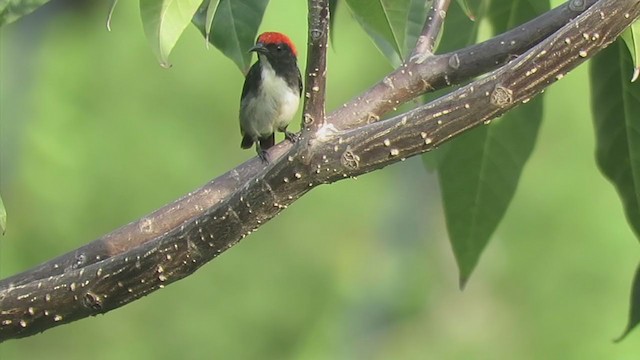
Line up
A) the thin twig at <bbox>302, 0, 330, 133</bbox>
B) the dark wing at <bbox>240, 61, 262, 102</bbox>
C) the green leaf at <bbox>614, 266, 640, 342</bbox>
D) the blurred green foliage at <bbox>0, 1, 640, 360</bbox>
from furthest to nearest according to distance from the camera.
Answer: the blurred green foliage at <bbox>0, 1, 640, 360</bbox>, the dark wing at <bbox>240, 61, 262, 102</bbox>, the green leaf at <bbox>614, 266, 640, 342</bbox>, the thin twig at <bbox>302, 0, 330, 133</bbox>

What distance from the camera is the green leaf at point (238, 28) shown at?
136cm

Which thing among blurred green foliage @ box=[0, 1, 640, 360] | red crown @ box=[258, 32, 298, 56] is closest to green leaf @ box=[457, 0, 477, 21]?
red crown @ box=[258, 32, 298, 56]

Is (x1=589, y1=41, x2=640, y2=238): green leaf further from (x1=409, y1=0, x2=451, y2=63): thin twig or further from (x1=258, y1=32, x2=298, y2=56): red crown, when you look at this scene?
(x1=258, y1=32, x2=298, y2=56): red crown

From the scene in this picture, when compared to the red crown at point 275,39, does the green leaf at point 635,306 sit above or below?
below

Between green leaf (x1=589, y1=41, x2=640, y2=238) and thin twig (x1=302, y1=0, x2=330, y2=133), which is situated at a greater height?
thin twig (x1=302, y1=0, x2=330, y2=133)

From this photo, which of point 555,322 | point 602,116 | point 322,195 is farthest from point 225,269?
point 602,116

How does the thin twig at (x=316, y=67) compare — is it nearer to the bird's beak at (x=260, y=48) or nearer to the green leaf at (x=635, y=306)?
the green leaf at (x=635, y=306)

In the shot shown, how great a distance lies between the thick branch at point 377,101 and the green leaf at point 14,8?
12.7 inches

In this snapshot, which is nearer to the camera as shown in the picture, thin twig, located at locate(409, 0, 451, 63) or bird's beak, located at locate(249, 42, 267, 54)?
thin twig, located at locate(409, 0, 451, 63)

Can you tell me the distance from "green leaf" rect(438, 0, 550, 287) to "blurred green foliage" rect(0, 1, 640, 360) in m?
3.95

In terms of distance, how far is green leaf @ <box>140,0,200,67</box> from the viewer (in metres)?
1.11

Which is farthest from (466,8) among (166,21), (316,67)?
(166,21)

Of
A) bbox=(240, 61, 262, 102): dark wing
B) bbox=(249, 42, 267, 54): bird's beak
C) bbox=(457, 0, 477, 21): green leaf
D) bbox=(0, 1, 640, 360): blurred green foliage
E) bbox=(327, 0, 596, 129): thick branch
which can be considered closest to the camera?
bbox=(457, 0, 477, 21): green leaf

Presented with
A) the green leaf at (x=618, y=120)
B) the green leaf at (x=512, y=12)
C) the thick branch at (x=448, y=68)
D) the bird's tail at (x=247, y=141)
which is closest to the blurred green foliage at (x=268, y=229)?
the bird's tail at (x=247, y=141)
